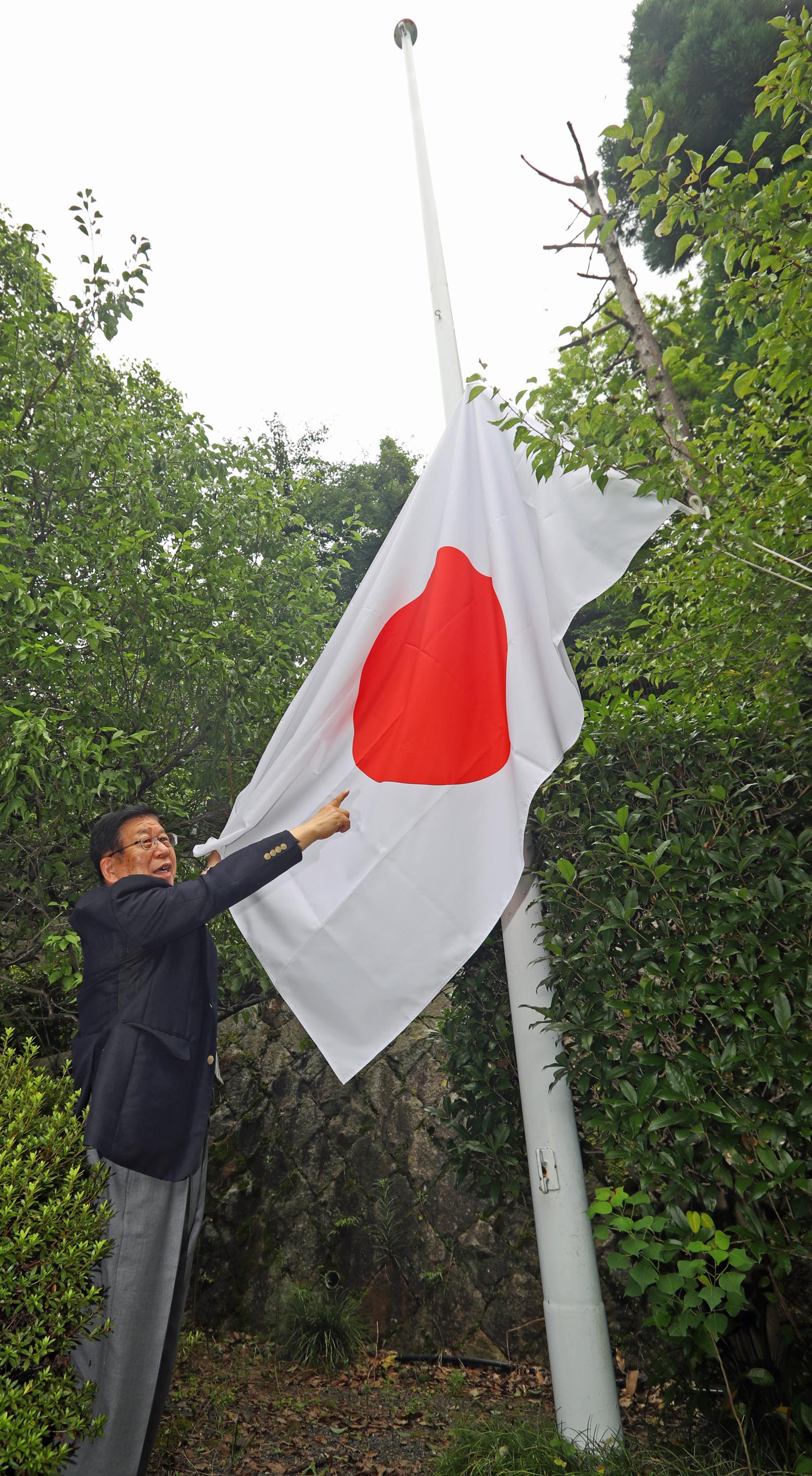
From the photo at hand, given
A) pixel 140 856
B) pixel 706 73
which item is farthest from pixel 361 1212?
pixel 706 73

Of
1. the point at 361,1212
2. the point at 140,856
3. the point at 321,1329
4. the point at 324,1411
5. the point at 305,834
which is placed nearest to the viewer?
the point at 305,834

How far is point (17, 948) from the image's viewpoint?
225 inches

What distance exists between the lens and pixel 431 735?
11.3ft

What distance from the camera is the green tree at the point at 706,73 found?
1227 centimetres

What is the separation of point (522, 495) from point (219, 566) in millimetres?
3119

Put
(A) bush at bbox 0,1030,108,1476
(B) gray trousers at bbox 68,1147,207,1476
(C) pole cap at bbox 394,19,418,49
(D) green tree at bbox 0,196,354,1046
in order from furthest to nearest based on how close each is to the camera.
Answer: (C) pole cap at bbox 394,19,418,49
(D) green tree at bbox 0,196,354,1046
(B) gray trousers at bbox 68,1147,207,1476
(A) bush at bbox 0,1030,108,1476

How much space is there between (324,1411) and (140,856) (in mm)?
3793

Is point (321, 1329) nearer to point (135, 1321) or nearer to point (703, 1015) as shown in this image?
point (135, 1321)

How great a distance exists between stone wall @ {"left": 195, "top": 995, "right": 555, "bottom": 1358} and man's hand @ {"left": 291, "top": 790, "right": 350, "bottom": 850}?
217 centimetres

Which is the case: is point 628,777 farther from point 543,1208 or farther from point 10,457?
point 10,457

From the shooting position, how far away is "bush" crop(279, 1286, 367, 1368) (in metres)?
5.61

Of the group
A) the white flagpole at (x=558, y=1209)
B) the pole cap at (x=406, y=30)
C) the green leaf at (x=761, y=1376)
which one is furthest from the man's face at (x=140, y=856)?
the pole cap at (x=406, y=30)

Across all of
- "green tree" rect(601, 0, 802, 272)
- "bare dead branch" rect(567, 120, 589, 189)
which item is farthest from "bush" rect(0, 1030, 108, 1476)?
"green tree" rect(601, 0, 802, 272)

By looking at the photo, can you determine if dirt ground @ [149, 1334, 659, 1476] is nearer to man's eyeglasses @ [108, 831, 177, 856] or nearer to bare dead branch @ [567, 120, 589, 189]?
man's eyeglasses @ [108, 831, 177, 856]
